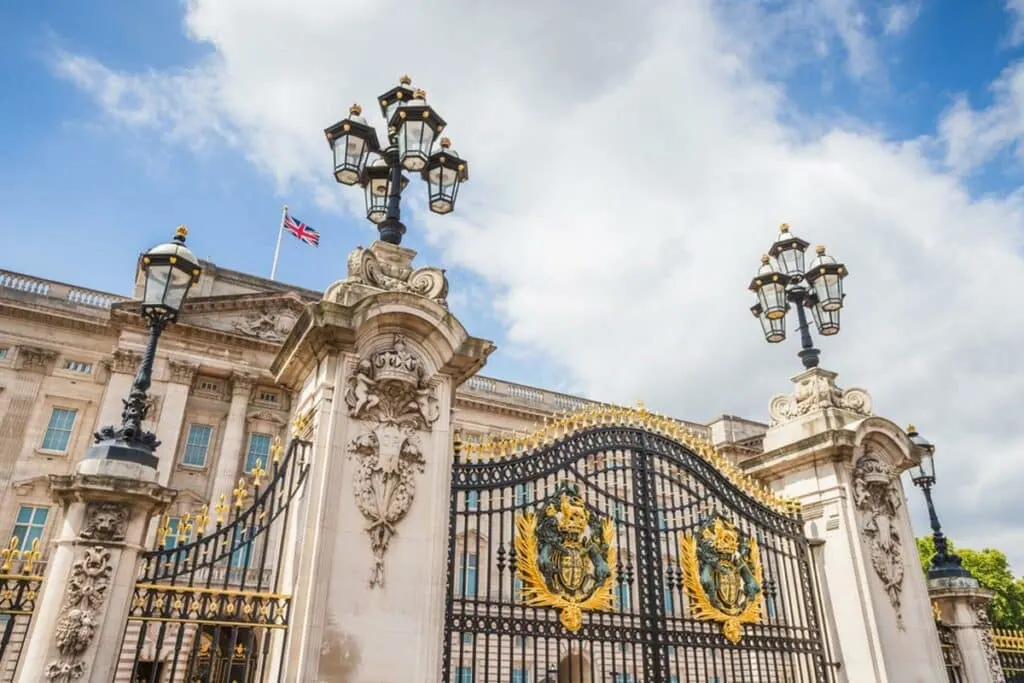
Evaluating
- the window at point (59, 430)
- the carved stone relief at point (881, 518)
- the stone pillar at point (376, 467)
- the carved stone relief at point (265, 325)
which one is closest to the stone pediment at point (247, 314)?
the carved stone relief at point (265, 325)

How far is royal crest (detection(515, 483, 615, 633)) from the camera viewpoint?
813 centimetres

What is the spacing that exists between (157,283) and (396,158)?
3.48m

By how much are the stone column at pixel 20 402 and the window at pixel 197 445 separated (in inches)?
222

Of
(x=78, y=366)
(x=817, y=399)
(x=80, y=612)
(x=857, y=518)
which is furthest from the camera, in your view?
(x=78, y=366)

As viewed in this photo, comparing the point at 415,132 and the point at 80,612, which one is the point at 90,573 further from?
the point at 415,132

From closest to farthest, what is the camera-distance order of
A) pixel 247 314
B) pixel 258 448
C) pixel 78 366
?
pixel 78 366
pixel 258 448
pixel 247 314

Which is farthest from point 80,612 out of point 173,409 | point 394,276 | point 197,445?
point 197,445

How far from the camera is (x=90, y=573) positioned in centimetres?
566

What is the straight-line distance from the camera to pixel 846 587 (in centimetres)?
995

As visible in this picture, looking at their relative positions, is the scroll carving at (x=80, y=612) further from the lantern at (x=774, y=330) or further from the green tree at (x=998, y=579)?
the green tree at (x=998, y=579)

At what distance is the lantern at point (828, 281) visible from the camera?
11.4 meters

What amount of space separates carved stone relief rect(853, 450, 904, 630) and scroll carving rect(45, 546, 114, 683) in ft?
31.7

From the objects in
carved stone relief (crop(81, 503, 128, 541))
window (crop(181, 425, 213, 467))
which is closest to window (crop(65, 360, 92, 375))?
window (crop(181, 425, 213, 467))

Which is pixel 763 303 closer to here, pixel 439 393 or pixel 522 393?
pixel 439 393
